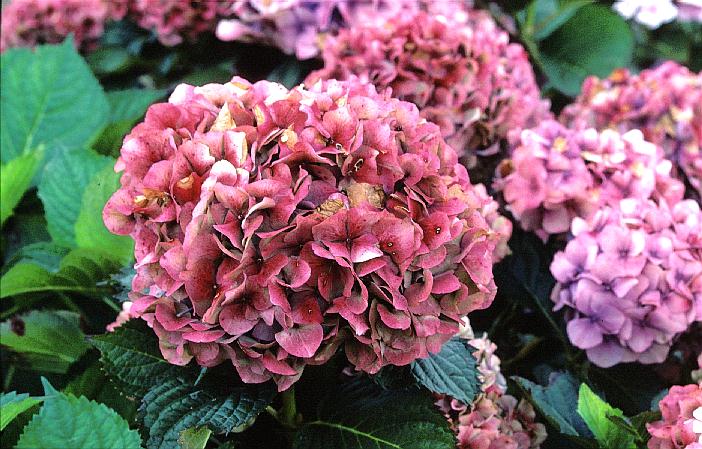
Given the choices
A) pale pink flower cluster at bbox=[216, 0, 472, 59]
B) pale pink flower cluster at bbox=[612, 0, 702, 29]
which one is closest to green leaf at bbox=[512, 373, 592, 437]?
pale pink flower cluster at bbox=[216, 0, 472, 59]

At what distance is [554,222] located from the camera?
104 centimetres

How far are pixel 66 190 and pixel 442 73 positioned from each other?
1.83 feet

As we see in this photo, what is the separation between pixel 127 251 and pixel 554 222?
568mm

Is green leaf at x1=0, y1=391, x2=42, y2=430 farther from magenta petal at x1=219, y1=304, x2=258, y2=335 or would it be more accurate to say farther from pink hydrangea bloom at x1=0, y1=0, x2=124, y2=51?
pink hydrangea bloom at x1=0, y1=0, x2=124, y2=51

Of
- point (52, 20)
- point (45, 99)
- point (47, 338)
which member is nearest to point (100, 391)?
point (47, 338)

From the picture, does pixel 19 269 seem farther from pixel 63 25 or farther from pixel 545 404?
pixel 63 25

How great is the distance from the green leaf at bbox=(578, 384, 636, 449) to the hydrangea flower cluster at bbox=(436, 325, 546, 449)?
0.26 feet

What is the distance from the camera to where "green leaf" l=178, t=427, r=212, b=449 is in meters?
0.66

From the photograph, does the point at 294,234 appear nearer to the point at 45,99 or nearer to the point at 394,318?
the point at 394,318

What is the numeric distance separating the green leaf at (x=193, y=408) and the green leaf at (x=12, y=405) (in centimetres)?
11

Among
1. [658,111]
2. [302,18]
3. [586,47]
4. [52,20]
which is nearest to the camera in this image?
[658,111]

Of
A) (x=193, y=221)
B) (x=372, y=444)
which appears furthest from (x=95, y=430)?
(x=372, y=444)

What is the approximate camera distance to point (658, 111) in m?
1.21

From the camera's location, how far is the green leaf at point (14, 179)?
114 cm
